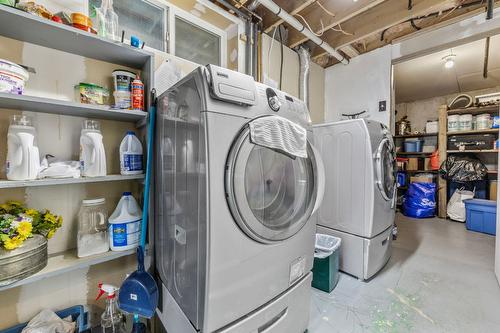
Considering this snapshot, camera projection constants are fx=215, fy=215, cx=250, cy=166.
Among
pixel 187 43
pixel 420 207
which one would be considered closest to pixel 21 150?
pixel 187 43

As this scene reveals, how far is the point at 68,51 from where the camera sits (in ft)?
4.11

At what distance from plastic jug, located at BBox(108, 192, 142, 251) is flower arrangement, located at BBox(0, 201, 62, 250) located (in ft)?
0.86

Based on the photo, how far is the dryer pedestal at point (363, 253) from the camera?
1.94 m

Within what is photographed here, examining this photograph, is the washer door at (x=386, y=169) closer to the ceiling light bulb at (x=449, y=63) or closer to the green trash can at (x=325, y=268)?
the green trash can at (x=325, y=268)

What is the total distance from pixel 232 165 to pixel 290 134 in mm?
370

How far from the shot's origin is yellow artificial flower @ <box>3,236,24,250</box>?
0.89m

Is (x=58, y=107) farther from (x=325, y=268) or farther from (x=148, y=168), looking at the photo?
(x=325, y=268)

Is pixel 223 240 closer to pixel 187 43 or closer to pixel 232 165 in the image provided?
pixel 232 165

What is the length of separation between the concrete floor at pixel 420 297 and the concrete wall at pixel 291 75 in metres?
2.18

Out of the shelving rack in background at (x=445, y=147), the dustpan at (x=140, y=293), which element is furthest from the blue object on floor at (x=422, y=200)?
the dustpan at (x=140, y=293)

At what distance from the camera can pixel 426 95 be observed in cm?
500

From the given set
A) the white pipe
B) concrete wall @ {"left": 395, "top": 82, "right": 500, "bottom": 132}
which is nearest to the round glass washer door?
the white pipe

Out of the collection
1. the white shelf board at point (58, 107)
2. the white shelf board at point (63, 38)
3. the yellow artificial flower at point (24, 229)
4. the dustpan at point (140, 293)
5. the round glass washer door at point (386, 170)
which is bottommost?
the dustpan at point (140, 293)

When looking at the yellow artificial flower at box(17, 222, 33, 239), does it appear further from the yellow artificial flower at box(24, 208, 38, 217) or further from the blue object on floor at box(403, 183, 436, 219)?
the blue object on floor at box(403, 183, 436, 219)
